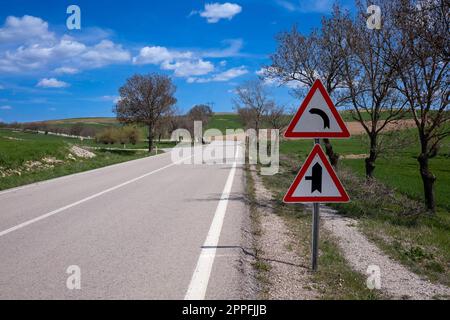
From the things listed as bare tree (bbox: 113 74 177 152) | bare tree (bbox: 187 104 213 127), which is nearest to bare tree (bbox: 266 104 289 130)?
bare tree (bbox: 113 74 177 152)

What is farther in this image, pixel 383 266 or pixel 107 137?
pixel 107 137

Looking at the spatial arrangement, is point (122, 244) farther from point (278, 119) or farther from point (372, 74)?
point (278, 119)

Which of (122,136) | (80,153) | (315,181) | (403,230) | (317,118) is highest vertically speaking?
(317,118)

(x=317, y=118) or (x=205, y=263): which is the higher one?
(x=317, y=118)

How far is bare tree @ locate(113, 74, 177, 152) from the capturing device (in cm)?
4241

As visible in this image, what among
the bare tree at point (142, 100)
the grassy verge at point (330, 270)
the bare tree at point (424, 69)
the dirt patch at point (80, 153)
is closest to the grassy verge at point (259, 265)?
the grassy verge at point (330, 270)

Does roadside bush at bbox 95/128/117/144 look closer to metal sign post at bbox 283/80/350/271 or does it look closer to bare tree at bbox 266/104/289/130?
bare tree at bbox 266/104/289/130

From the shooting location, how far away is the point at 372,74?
1466cm

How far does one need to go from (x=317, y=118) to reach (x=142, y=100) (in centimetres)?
3921

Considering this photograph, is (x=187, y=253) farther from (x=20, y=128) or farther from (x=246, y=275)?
(x=20, y=128)

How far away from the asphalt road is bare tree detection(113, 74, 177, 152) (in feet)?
104

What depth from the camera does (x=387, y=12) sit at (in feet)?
43.4

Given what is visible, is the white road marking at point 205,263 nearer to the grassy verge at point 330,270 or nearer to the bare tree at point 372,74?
the grassy verge at point 330,270

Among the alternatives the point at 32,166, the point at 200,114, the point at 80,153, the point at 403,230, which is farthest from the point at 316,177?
the point at 200,114
